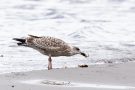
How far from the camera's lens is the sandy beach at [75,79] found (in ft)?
31.7

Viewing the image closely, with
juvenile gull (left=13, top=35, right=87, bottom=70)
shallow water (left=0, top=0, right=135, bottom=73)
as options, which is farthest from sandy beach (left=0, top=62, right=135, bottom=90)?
shallow water (left=0, top=0, right=135, bottom=73)

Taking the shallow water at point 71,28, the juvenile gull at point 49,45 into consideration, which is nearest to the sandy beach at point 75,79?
the juvenile gull at point 49,45

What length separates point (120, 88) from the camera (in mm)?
9648

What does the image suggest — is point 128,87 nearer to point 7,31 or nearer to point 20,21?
point 7,31

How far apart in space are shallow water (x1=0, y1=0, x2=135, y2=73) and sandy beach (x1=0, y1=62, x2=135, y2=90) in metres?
1.08

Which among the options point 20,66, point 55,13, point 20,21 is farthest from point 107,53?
point 55,13

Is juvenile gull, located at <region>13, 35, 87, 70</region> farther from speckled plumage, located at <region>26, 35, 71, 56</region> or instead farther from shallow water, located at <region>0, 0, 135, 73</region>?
shallow water, located at <region>0, 0, 135, 73</region>

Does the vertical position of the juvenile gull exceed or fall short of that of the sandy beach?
it exceeds it

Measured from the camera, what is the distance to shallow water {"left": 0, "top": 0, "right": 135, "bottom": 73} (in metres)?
13.2

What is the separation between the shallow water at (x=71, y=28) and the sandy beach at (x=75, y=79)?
3.56 ft

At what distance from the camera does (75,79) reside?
1045 cm

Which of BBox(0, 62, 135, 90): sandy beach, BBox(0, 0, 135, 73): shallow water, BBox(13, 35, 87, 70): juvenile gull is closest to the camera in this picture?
BBox(0, 62, 135, 90): sandy beach

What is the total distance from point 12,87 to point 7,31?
8.00 metres

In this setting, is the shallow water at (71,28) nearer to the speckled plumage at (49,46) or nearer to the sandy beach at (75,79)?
the speckled plumage at (49,46)
